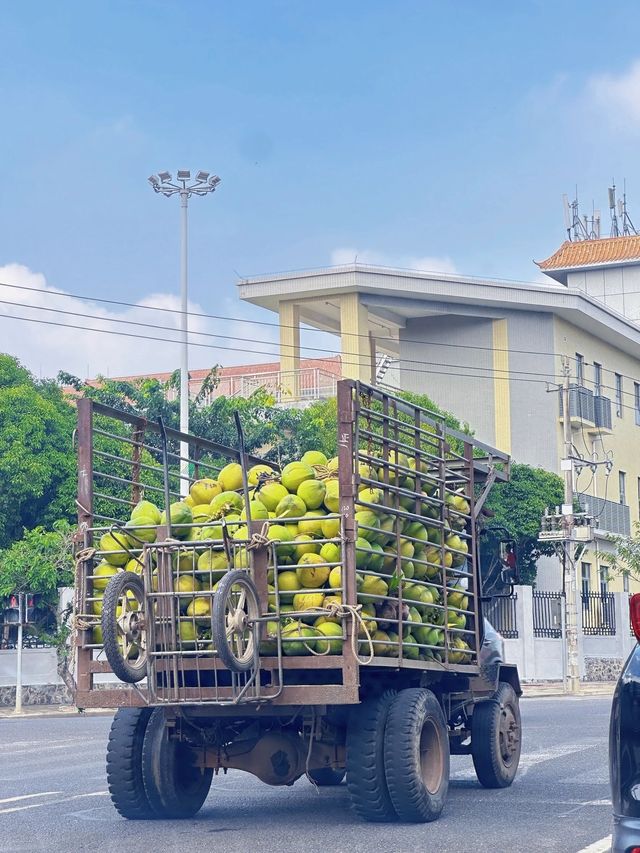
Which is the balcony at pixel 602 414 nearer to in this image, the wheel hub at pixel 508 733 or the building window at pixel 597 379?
the building window at pixel 597 379

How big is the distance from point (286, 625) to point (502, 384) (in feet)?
135

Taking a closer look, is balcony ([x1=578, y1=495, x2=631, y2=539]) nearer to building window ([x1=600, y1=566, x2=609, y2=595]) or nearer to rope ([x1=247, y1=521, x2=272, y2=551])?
building window ([x1=600, y1=566, x2=609, y2=595])

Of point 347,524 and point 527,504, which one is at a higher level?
point 527,504

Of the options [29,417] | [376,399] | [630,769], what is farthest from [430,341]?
[630,769]

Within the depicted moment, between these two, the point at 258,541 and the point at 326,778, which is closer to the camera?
the point at 258,541

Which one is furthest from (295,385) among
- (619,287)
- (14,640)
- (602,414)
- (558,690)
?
(619,287)

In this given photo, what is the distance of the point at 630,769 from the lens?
5.13m

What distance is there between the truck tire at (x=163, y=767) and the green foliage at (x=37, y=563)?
69.4ft

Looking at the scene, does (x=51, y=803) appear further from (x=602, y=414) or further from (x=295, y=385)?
(x=602, y=414)

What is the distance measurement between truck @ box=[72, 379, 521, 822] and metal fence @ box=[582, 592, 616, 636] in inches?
1342

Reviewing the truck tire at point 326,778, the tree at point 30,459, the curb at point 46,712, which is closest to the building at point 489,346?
the tree at point 30,459

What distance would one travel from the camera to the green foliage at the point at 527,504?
45781mm

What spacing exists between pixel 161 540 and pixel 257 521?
2.30 feet

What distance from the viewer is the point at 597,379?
53.8 m
